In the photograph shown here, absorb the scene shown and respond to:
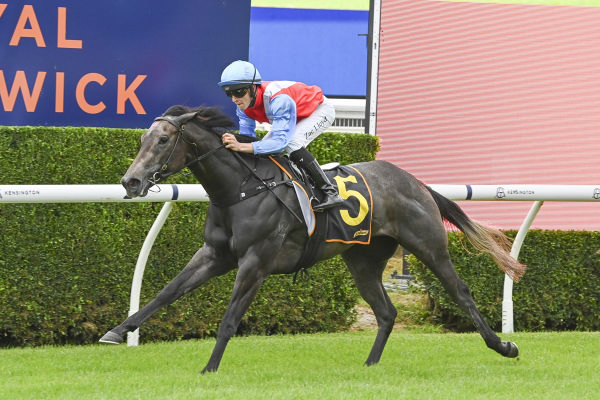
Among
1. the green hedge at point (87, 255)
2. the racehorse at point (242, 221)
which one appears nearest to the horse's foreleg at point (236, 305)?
the racehorse at point (242, 221)

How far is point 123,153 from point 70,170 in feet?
1.11

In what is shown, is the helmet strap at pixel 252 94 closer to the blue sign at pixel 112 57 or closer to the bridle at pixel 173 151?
the bridle at pixel 173 151

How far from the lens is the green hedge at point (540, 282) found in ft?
22.5

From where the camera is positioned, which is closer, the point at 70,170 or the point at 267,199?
the point at 267,199

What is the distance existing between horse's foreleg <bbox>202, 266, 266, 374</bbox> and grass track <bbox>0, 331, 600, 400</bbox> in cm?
13

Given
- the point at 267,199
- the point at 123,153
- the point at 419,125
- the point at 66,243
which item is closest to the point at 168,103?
the point at 123,153

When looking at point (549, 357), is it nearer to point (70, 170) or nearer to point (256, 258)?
point (256, 258)

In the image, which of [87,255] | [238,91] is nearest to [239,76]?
[238,91]


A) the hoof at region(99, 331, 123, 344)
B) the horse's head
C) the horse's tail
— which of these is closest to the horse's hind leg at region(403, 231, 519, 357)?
the horse's tail

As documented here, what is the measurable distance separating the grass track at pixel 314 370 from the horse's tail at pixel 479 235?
20.2 inches

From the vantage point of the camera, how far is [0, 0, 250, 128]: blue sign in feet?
20.2

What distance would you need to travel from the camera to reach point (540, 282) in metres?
6.93

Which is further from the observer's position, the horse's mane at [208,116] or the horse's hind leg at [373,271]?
the horse's hind leg at [373,271]

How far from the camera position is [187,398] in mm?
4098
